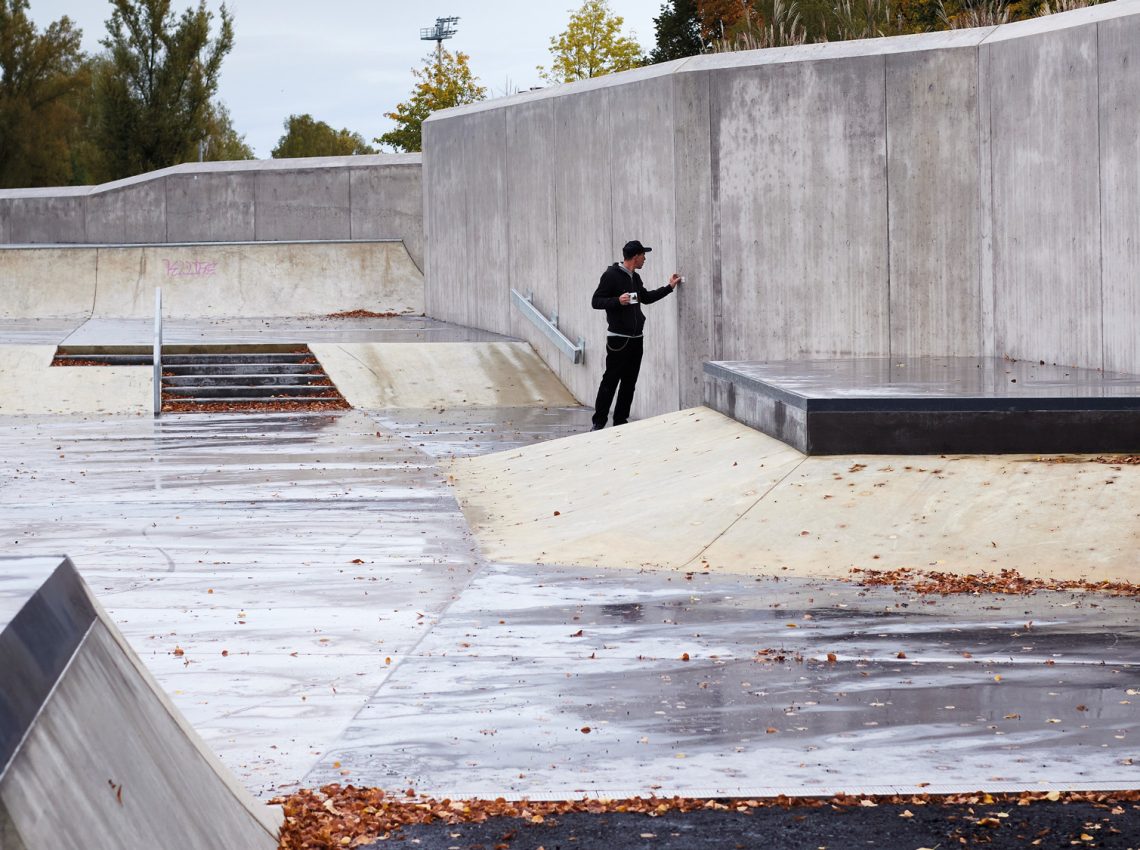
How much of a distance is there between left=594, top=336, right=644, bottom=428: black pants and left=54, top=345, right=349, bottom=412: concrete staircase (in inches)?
248

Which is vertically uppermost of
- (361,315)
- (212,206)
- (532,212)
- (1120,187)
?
(212,206)

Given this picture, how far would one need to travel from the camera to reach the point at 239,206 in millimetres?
33812

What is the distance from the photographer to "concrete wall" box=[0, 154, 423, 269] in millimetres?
33312

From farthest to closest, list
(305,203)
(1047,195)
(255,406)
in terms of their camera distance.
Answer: (305,203) → (255,406) → (1047,195)

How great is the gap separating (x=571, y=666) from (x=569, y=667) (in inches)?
0.7

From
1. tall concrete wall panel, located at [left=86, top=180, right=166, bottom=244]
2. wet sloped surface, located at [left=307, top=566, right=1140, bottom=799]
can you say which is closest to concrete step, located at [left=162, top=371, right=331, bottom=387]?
tall concrete wall panel, located at [left=86, top=180, right=166, bottom=244]

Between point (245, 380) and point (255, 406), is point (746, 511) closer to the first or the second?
point (255, 406)

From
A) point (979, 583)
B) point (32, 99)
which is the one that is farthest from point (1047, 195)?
point (32, 99)

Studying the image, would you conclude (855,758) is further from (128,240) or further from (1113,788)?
(128,240)

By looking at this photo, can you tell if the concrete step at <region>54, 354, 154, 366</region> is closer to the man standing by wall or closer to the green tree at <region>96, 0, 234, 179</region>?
the man standing by wall

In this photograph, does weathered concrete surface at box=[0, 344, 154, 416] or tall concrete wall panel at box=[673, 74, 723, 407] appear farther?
weathered concrete surface at box=[0, 344, 154, 416]

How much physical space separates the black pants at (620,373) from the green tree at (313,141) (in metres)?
62.5

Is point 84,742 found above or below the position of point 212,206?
below

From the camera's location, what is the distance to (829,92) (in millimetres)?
16516
